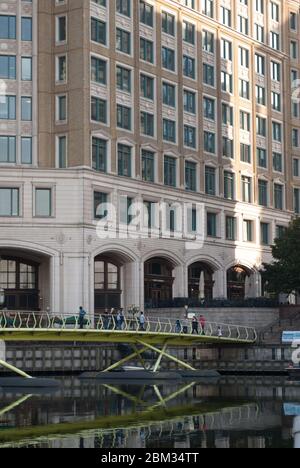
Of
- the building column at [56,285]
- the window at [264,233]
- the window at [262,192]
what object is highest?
the window at [262,192]

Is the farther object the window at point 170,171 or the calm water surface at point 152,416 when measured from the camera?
the window at point 170,171

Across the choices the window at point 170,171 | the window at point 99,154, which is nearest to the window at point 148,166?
the window at point 170,171

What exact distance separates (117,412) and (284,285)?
152 feet

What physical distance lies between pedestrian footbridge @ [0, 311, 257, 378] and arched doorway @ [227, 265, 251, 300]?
15317 millimetres

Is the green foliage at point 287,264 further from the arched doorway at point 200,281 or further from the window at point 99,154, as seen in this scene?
the window at point 99,154

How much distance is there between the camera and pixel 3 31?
291ft

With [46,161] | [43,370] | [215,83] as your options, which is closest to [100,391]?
[43,370]

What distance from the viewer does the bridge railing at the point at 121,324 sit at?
238 ft

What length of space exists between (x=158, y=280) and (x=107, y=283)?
6.82 metres

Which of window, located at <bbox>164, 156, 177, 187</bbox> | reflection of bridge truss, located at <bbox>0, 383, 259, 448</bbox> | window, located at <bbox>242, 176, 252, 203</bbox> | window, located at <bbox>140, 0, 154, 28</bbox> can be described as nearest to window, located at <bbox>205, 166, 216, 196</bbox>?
window, located at <bbox>242, 176, 252, 203</bbox>

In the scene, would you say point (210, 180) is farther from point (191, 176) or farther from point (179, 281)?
point (179, 281)

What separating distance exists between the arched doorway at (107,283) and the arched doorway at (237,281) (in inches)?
652
